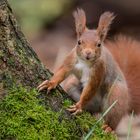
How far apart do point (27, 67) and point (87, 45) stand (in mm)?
640

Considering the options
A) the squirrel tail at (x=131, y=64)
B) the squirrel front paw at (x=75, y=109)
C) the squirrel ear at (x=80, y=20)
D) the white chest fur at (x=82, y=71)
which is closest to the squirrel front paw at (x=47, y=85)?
the squirrel front paw at (x=75, y=109)

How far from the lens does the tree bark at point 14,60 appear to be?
3791 millimetres

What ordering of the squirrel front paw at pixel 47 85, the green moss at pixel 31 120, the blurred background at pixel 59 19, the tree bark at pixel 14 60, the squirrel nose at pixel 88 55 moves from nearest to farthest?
the green moss at pixel 31 120 < the tree bark at pixel 14 60 < the squirrel front paw at pixel 47 85 < the squirrel nose at pixel 88 55 < the blurred background at pixel 59 19

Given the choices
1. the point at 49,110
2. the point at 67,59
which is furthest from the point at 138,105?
the point at 49,110

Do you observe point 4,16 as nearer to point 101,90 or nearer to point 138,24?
point 101,90

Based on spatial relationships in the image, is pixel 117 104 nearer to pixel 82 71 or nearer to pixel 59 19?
pixel 82 71

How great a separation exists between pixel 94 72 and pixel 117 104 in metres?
0.45

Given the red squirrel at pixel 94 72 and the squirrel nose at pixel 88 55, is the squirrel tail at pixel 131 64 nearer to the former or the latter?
the red squirrel at pixel 94 72

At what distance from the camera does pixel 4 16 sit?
12.6 feet

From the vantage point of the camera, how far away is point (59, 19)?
10664mm

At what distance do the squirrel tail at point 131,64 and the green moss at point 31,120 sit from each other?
1538 mm

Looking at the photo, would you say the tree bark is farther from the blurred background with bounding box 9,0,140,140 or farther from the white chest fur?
Result: the blurred background with bounding box 9,0,140,140

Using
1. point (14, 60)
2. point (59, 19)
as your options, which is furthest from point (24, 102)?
point (59, 19)

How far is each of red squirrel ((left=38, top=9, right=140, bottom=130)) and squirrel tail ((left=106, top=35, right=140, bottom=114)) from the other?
8.8 inches
